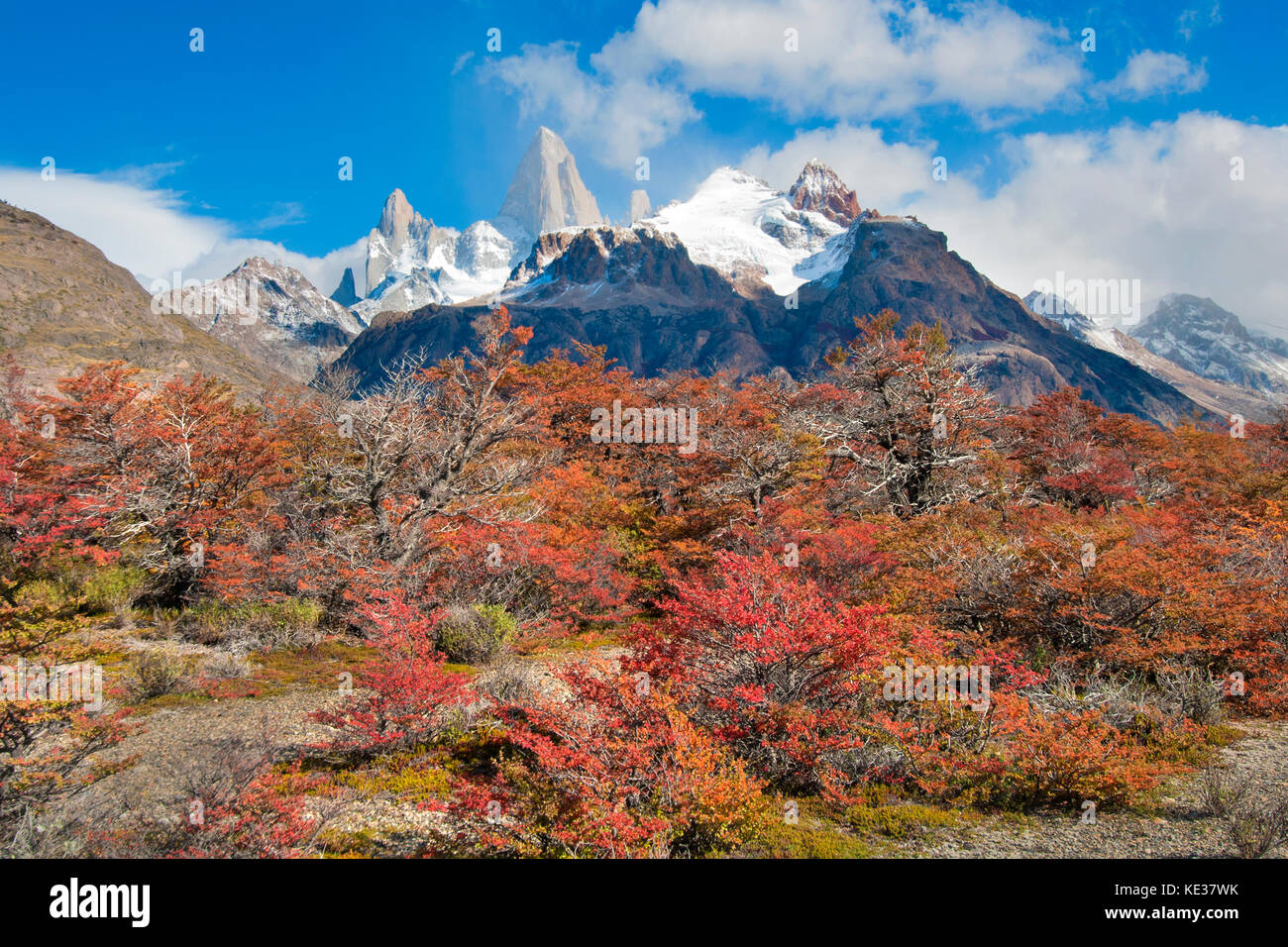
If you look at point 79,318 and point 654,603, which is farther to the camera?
point 79,318

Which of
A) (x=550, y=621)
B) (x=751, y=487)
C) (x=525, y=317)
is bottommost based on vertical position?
(x=550, y=621)

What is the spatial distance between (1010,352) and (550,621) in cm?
16517

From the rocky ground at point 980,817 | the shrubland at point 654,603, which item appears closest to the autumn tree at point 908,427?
the shrubland at point 654,603

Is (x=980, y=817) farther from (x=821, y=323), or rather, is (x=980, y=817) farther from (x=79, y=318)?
(x=821, y=323)

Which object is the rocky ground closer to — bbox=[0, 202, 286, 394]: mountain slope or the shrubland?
the shrubland

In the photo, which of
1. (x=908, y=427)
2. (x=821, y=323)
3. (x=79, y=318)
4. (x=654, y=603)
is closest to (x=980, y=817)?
(x=654, y=603)

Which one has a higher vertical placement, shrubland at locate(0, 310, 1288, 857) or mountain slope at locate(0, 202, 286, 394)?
mountain slope at locate(0, 202, 286, 394)

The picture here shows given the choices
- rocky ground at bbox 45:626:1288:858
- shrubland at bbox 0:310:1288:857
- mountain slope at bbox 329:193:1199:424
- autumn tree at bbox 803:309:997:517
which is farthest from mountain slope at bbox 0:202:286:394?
mountain slope at bbox 329:193:1199:424

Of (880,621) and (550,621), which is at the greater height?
(880,621)

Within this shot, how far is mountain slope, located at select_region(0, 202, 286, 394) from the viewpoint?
211 feet

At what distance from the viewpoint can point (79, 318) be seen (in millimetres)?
76188
